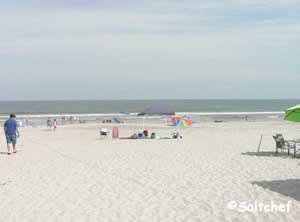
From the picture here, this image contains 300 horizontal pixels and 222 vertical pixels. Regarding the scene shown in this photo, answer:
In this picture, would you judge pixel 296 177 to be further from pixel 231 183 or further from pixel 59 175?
pixel 59 175

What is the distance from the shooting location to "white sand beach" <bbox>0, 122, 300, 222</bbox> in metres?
6.26

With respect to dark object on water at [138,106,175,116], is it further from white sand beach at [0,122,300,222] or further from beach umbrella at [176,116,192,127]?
white sand beach at [0,122,300,222]

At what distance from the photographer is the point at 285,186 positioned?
25.6 feet

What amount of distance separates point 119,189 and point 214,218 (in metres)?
2.46

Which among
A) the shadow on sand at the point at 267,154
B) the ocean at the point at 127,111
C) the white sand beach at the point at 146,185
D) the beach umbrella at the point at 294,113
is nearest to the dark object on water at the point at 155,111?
the white sand beach at the point at 146,185

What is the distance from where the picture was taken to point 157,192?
7617 millimetres

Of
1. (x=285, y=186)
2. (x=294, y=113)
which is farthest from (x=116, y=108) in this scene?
(x=285, y=186)

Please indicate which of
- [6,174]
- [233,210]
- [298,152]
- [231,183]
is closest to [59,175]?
[6,174]

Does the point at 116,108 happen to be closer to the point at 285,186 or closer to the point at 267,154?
the point at 267,154

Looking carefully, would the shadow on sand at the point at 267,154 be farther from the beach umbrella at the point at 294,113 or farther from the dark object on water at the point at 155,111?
the dark object on water at the point at 155,111

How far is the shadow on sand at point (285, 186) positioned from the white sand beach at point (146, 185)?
15 mm

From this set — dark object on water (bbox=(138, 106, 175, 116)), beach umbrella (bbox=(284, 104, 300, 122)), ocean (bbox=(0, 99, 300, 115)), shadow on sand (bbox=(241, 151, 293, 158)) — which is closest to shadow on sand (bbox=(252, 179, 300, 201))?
beach umbrella (bbox=(284, 104, 300, 122))

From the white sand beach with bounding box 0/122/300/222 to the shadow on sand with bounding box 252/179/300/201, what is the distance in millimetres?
15

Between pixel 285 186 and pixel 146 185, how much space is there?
8.33 ft
